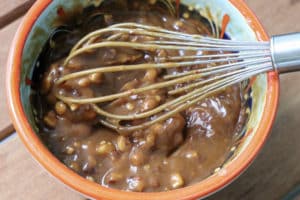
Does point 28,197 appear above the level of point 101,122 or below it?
below

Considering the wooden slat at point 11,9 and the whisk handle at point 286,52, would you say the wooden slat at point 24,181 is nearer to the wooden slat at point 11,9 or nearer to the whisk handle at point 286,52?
the wooden slat at point 11,9

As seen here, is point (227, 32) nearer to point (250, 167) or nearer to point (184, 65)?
point (184, 65)

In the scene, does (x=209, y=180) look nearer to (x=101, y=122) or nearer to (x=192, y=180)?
(x=192, y=180)

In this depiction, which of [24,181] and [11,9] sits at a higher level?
[11,9]

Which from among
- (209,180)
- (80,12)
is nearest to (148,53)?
(80,12)

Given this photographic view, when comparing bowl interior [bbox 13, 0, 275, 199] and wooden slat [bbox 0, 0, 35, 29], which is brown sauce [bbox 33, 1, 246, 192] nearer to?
bowl interior [bbox 13, 0, 275, 199]

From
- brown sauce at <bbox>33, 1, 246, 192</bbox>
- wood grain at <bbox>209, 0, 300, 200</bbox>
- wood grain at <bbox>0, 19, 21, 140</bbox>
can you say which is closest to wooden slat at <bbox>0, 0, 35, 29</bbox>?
wood grain at <bbox>0, 19, 21, 140</bbox>

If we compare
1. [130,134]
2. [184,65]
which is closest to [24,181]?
[130,134]
